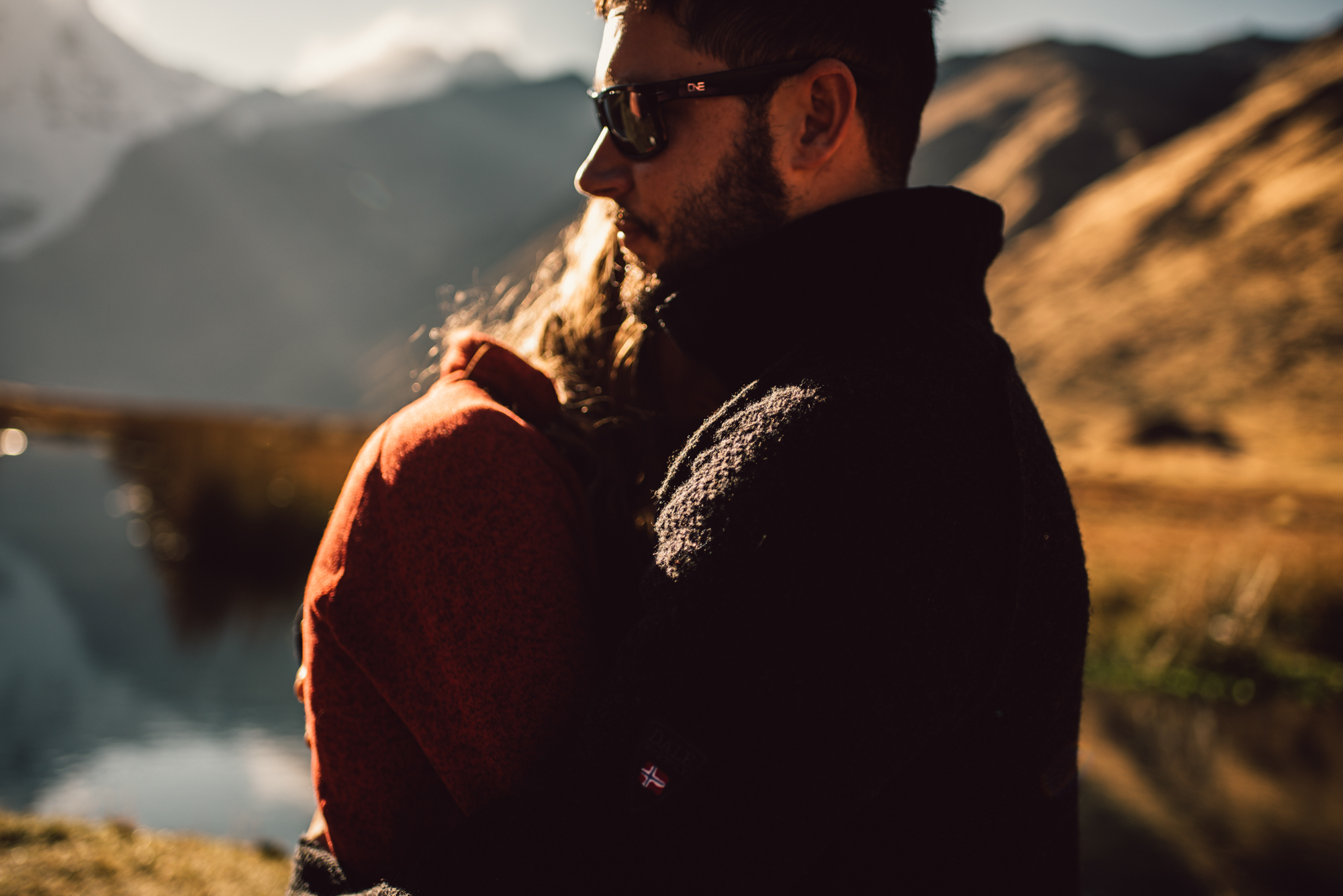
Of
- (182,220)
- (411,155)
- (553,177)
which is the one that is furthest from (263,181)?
(553,177)

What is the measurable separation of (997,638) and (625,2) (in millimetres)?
1086

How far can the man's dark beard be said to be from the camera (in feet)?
3.89

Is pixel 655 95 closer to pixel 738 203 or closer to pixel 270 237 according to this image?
pixel 738 203

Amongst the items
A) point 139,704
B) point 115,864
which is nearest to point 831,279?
point 115,864

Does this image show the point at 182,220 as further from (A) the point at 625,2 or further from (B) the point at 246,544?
(A) the point at 625,2

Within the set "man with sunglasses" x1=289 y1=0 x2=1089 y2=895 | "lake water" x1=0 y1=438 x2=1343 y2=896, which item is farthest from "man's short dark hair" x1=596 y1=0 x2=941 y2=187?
"lake water" x1=0 y1=438 x2=1343 y2=896

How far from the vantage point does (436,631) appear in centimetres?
99

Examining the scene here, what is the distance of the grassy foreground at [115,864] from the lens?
9.48ft

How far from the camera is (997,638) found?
3.07 feet

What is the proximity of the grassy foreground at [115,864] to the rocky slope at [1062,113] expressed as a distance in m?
73.7

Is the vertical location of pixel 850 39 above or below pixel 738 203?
above

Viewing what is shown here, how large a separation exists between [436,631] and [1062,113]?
349 ft

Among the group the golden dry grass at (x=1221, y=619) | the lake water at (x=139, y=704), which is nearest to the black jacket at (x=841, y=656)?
the lake water at (x=139, y=704)

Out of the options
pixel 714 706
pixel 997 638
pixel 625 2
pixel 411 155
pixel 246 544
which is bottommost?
pixel 997 638
